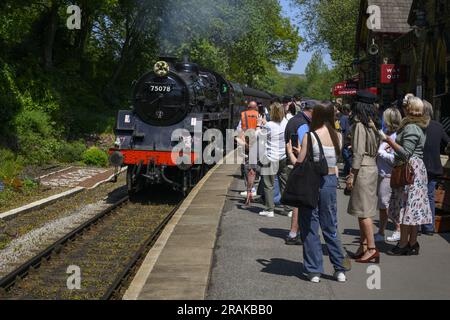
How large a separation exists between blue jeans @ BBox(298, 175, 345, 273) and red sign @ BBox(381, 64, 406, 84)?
723 inches

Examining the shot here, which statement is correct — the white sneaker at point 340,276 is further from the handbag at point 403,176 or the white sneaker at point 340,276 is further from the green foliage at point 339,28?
the green foliage at point 339,28

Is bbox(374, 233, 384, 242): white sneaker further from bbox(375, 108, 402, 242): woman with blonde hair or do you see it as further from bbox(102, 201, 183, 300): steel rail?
bbox(102, 201, 183, 300): steel rail

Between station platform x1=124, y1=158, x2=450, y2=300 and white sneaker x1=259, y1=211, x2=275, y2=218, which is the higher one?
white sneaker x1=259, y1=211, x2=275, y2=218

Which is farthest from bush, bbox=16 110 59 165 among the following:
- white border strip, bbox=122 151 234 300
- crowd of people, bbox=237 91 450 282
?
crowd of people, bbox=237 91 450 282

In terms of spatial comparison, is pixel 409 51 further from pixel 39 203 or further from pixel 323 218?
pixel 323 218

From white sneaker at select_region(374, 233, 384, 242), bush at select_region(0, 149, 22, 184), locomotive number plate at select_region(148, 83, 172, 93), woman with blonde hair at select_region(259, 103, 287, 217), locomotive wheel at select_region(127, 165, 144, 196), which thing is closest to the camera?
white sneaker at select_region(374, 233, 384, 242)

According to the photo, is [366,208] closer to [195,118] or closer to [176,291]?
[176,291]

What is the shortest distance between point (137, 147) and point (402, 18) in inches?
721

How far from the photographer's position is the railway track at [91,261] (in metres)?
7.30

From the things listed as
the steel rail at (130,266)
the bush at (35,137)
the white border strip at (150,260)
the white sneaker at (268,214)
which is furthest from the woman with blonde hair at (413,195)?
the bush at (35,137)

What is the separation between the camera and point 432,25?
2050cm

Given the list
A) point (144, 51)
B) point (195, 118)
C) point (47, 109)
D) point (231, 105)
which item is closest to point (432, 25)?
point (231, 105)

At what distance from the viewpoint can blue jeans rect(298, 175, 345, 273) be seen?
21.0 ft

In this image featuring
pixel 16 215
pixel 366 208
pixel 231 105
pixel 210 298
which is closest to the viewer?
pixel 210 298
